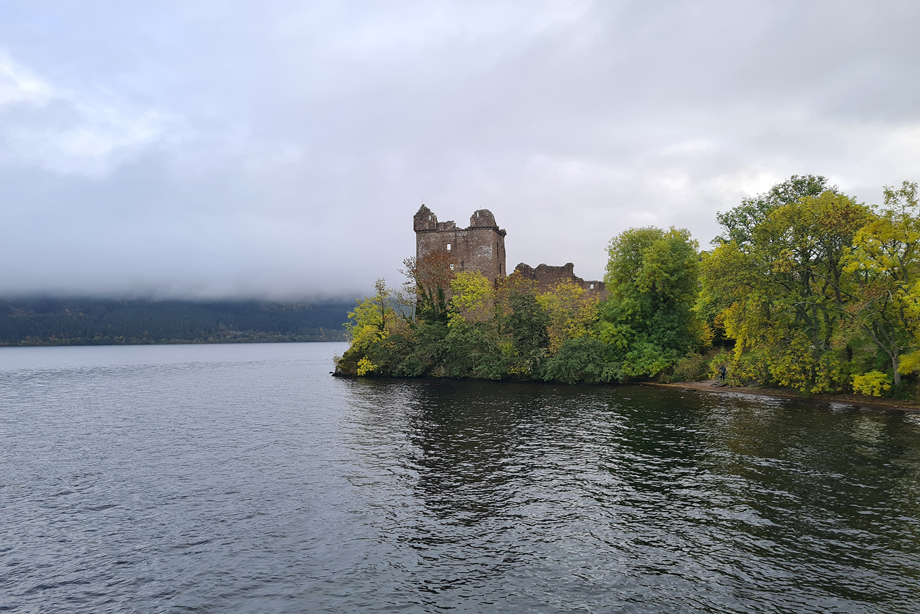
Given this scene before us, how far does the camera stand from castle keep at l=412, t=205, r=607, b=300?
5862cm

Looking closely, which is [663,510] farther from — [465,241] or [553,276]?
[465,241]

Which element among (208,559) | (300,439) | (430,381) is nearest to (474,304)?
(430,381)

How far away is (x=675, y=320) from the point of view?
4369cm

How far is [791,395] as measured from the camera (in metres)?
33.4

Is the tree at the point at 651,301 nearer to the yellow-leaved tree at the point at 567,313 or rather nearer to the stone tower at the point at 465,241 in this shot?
the yellow-leaved tree at the point at 567,313

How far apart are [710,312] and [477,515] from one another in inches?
1176

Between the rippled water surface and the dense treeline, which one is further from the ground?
the dense treeline

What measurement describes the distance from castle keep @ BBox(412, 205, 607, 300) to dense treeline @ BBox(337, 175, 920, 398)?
6.97ft

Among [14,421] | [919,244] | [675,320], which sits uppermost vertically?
[919,244]

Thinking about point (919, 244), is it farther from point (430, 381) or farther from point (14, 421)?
point (14, 421)

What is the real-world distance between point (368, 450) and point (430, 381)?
28103mm

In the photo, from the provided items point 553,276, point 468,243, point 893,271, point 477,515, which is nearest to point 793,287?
point 893,271

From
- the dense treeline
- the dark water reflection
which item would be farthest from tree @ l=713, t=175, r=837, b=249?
the dark water reflection

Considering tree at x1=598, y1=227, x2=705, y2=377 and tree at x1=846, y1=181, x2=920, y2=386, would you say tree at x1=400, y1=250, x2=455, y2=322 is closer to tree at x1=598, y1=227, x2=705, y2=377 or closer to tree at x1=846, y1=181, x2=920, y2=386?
tree at x1=598, y1=227, x2=705, y2=377
